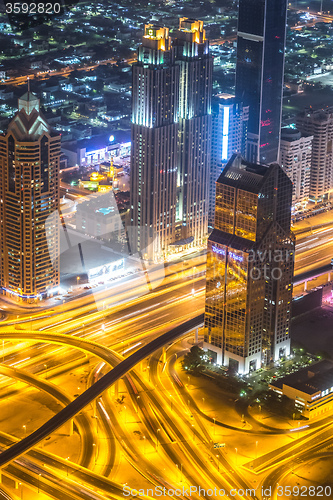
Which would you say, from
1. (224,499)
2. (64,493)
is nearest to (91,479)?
(64,493)

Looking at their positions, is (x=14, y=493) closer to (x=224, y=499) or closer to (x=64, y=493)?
(x=64, y=493)

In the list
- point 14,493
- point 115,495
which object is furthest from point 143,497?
point 14,493

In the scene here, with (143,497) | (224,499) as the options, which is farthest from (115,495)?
(224,499)

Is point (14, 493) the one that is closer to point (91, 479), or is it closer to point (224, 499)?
point (91, 479)

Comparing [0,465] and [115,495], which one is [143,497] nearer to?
[115,495]

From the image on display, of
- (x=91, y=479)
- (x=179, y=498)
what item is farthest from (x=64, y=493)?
(x=179, y=498)

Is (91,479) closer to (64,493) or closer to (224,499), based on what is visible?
(64,493)
